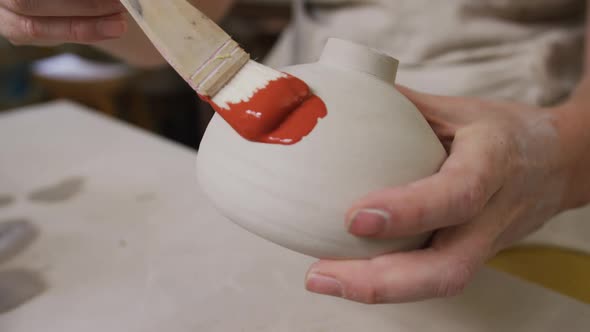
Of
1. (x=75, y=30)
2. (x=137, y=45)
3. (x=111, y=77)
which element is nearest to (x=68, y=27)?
(x=75, y=30)

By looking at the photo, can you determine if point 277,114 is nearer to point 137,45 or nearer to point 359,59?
point 359,59

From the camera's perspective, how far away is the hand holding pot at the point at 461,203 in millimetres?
383

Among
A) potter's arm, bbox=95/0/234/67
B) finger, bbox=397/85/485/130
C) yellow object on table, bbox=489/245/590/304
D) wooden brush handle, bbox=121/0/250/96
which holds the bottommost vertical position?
yellow object on table, bbox=489/245/590/304

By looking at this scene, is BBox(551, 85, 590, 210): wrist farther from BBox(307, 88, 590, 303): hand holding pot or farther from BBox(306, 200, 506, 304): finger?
BBox(306, 200, 506, 304): finger

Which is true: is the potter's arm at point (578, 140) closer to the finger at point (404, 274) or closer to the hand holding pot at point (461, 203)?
the hand holding pot at point (461, 203)

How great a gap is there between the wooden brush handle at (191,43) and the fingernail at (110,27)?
0.50ft

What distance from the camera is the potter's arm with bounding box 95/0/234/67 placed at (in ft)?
2.51

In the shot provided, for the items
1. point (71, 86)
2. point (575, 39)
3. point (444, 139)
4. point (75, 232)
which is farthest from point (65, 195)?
point (71, 86)

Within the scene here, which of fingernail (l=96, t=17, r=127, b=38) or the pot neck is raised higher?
the pot neck

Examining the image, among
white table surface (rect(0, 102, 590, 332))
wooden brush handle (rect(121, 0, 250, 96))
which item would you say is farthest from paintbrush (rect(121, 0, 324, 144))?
white table surface (rect(0, 102, 590, 332))

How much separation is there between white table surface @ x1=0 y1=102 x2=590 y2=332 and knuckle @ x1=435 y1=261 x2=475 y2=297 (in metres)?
0.16

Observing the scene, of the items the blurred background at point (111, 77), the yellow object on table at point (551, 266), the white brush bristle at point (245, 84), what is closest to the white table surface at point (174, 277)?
the yellow object on table at point (551, 266)

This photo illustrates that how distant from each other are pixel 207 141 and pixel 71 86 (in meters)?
1.75

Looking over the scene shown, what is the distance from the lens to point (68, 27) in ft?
1.90
